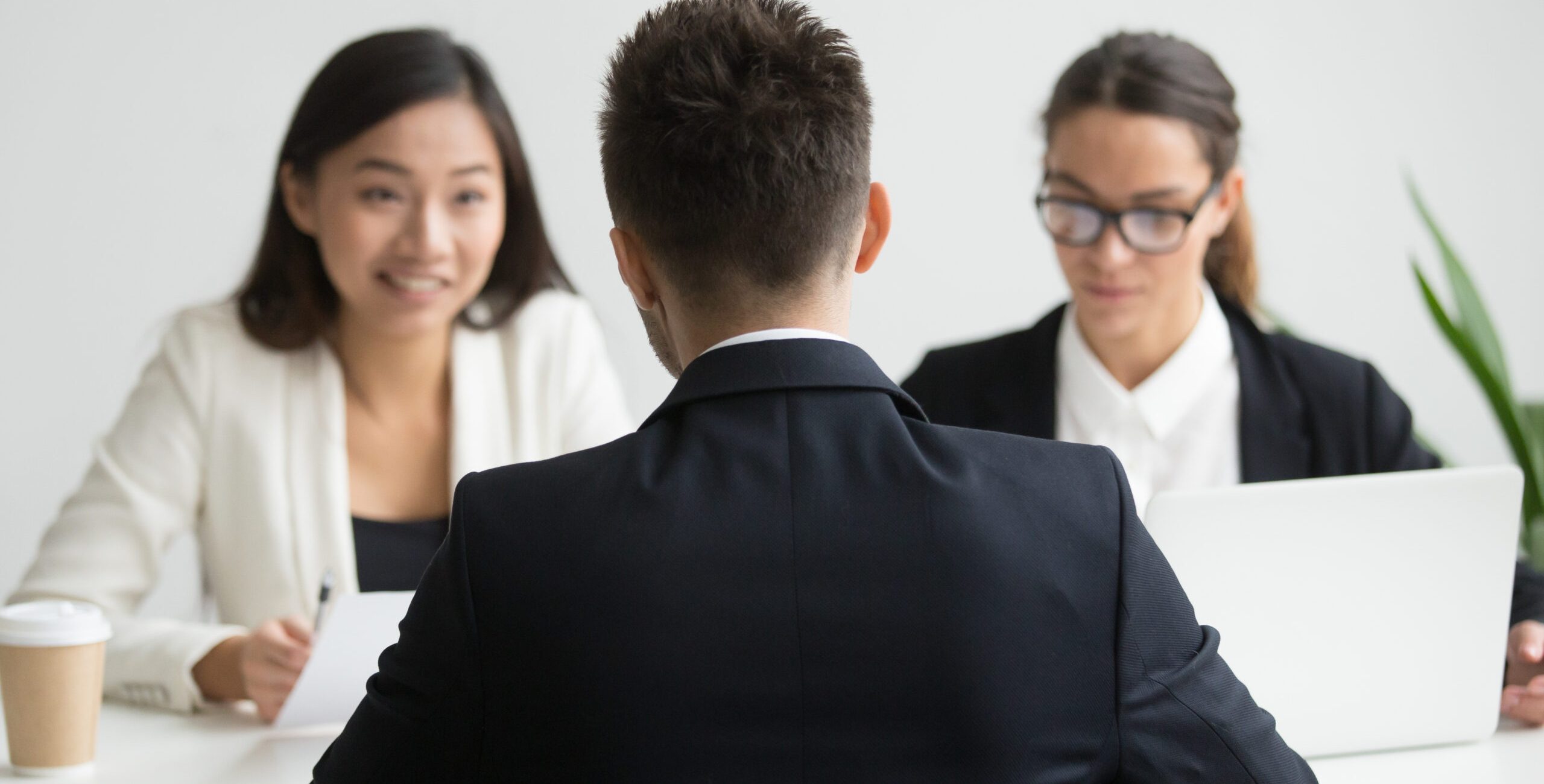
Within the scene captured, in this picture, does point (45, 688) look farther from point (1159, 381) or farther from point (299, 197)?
point (1159, 381)

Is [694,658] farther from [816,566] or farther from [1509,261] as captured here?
[1509,261]

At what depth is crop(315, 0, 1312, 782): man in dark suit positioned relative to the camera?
2.68ft

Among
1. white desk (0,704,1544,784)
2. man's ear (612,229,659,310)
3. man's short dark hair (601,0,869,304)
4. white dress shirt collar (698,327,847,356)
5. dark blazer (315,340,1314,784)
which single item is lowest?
white desk (0,704,1544,784)

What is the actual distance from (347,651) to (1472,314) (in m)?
2.26

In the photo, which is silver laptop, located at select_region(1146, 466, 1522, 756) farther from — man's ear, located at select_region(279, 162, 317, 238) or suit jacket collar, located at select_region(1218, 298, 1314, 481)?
man's ear, located at select_region(279, 162, 317, 238)

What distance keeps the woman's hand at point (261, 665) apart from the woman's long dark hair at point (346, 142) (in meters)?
0.71

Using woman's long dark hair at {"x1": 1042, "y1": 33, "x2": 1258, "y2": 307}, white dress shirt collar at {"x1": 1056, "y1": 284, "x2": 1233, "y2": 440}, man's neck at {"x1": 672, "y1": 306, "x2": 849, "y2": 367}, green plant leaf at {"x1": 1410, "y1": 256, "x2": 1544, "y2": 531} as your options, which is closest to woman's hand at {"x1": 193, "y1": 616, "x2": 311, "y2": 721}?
man's neck at {"x1": 672, "y1": 306, "x2": 849, "y2": 367}

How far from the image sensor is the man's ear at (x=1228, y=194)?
201cm

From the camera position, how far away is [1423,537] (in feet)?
4.25

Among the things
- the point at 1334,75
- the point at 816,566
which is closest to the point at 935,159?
the point at 1334,75

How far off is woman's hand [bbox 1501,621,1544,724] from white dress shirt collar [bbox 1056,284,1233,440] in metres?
0.57

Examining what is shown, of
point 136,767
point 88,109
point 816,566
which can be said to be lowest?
point 136,767

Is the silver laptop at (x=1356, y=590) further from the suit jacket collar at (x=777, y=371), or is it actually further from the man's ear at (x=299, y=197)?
the man's ear at (x=299, y=197)

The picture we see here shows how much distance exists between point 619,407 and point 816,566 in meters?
1.60
